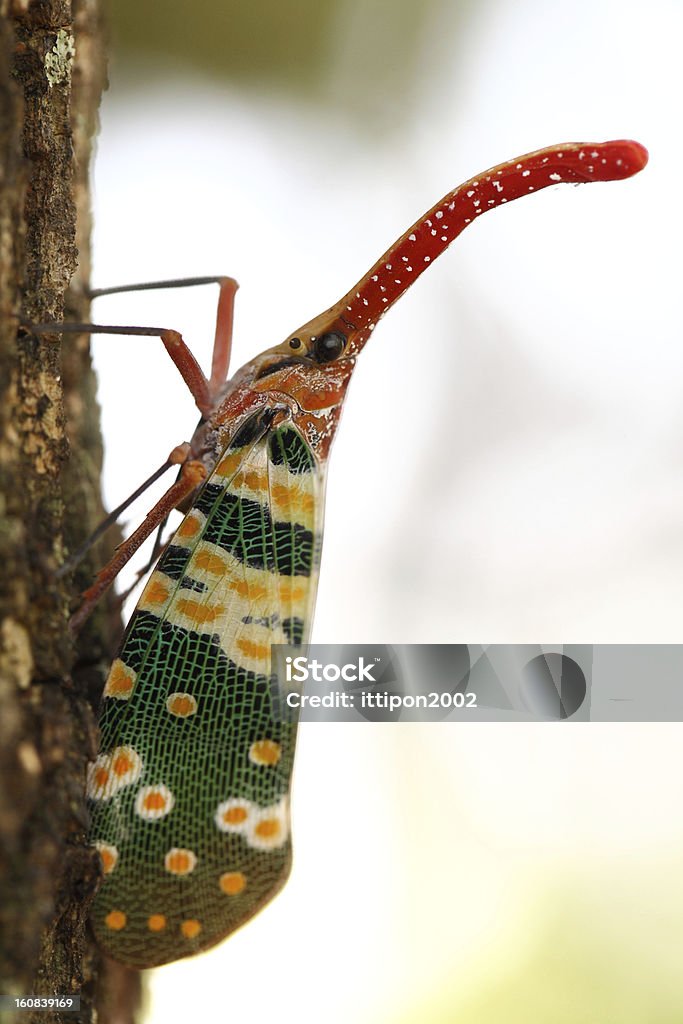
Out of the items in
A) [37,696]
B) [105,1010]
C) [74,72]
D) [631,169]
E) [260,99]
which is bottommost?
[105,1010]

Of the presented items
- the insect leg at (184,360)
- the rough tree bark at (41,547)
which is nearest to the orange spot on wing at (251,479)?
the insect leg at (184,360)

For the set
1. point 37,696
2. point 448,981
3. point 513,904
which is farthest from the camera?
point 513,904

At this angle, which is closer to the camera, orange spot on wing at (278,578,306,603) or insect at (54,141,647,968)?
insect at (54,141,647,968)

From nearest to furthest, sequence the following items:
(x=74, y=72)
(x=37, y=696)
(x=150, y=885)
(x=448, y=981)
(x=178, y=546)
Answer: (x=37, y=696) → (x=150, y=885) → (x=178, y=546) → (x=74, y=72) → (x=448, y=981)

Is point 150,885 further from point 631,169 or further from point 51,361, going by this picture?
point 631,169

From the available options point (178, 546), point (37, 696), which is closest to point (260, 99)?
point (178, 546)

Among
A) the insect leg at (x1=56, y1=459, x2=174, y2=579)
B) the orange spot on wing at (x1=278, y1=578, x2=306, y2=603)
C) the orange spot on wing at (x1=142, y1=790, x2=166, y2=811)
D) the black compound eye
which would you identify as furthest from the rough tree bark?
the black compound eye

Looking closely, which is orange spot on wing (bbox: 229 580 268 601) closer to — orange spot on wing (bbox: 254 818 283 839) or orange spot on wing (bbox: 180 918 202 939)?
orange spot on wing (bbox: 254 818 283 839)
